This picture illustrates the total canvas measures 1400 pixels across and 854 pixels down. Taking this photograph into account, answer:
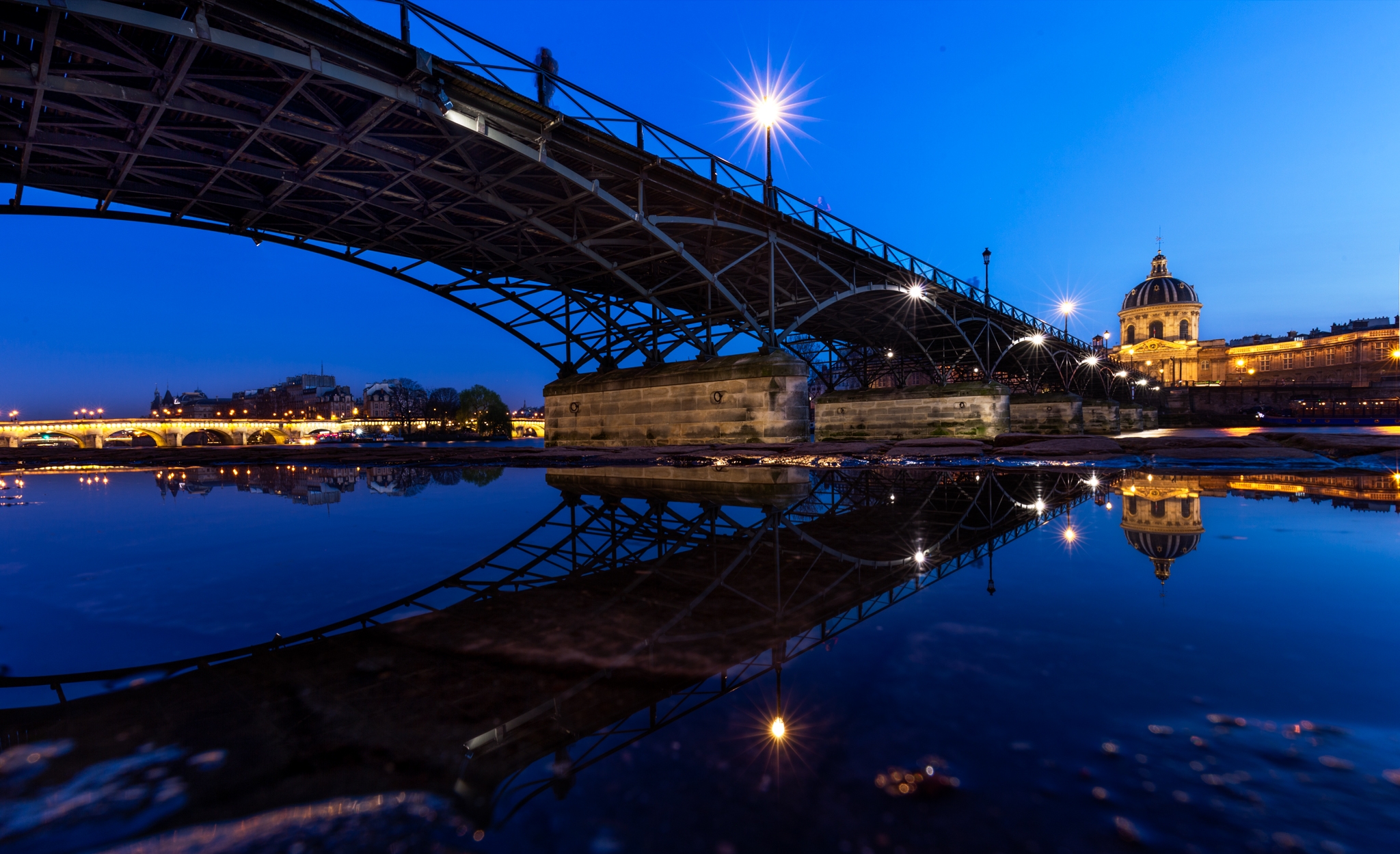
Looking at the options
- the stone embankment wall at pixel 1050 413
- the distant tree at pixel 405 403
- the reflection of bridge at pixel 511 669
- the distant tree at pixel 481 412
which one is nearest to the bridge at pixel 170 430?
the distant tree at pixel 405 403

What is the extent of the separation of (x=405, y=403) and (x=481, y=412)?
49.4m

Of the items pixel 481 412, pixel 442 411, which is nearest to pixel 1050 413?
pixel 481 412

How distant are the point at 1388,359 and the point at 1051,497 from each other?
510 feet

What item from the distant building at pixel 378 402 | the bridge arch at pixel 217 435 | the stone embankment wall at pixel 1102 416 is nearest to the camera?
the stone embankment wall at pixel 1102 416

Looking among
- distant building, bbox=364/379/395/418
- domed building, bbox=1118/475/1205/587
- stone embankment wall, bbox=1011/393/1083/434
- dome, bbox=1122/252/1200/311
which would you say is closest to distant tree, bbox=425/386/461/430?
distant building, bbox=364/379/395/418

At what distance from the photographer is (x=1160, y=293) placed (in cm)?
13675

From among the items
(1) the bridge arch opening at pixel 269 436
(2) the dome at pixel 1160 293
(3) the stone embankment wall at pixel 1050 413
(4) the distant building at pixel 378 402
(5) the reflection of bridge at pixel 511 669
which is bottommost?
(5) the reflection of bridge at pixel 511 669

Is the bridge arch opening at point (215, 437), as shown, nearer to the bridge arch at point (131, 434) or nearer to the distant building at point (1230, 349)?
the bridge arch at point (131, 434)

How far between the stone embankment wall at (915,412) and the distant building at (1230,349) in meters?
100

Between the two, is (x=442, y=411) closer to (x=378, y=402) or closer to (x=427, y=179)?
(x=378, y=402)

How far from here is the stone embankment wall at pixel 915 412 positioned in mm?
26891

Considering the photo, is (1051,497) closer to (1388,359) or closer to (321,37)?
(321,37)

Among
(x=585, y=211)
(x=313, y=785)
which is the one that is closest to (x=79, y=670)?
(x=313, y=785)

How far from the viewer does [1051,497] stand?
619 centimetres
